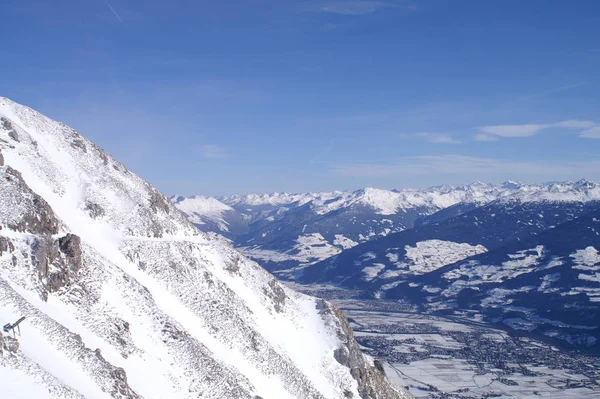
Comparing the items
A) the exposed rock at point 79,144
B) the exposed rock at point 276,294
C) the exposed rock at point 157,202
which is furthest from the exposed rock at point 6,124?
the exposed rock at point 276,294

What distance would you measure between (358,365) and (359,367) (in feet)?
1.56

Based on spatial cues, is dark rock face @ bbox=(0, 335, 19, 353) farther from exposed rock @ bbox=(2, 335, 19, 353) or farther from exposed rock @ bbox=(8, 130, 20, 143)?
exposed rock @ bbox=(8, 130, 20, 143)

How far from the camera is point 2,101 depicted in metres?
100

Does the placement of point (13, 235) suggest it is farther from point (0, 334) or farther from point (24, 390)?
point (24, 390)

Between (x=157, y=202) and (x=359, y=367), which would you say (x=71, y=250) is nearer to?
(x=157, y=202)

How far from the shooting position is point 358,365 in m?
90.8

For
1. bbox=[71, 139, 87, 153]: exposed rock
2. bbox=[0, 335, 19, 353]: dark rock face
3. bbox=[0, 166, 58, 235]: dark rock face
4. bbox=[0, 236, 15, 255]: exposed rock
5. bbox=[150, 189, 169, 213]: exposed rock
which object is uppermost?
bbox=[71, 139, 87, 153]: exposed rock

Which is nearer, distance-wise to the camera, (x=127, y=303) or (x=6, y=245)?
(x=6, y=245)

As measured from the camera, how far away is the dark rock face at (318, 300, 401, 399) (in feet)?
288

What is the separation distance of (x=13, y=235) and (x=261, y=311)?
46.0 meters

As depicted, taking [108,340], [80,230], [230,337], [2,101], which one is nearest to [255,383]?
[230,337]

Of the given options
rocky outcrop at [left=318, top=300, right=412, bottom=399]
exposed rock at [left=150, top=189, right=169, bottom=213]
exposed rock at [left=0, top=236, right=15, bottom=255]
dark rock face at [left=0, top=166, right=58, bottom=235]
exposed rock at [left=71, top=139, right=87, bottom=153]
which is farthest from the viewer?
exposed rock at [left=71, top=139, right=87, bottom=153]

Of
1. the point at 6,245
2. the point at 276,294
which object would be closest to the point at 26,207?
the point at 6,245

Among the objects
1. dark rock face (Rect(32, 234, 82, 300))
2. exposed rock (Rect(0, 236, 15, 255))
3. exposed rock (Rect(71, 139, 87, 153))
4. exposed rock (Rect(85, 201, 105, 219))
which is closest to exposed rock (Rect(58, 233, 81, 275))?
dark rock face (Rect(32, 234, 82, 300))
